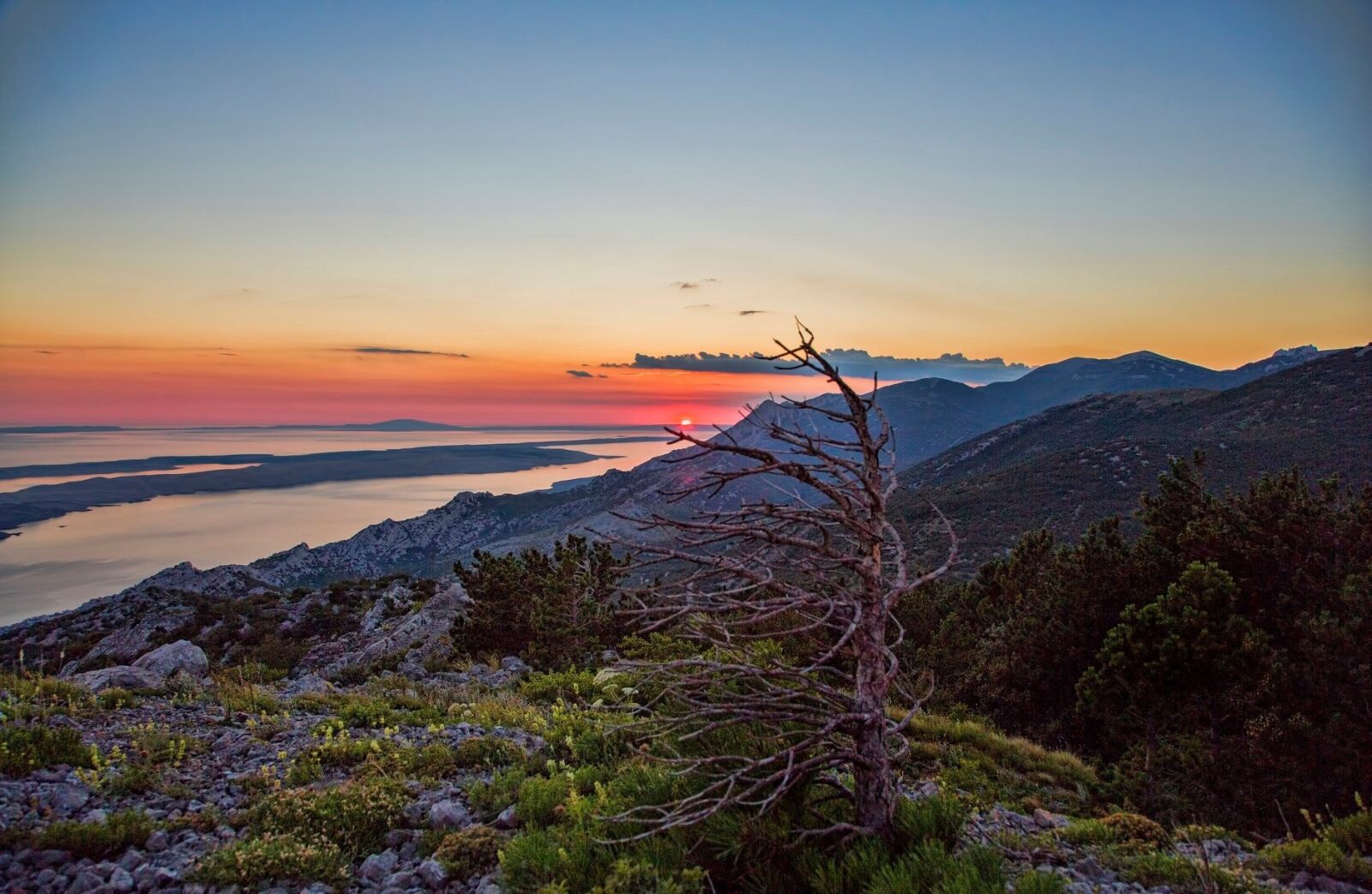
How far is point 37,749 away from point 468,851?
5.05 m

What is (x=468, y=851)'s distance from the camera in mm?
5137

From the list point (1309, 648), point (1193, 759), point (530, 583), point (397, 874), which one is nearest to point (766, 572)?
point (397, 874)

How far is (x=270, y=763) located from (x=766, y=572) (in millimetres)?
6940

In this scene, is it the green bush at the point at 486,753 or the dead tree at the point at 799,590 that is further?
the green bush at the point at 486,753

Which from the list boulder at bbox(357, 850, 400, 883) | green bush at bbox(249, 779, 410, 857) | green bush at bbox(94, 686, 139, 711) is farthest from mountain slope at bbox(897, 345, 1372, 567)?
green bush at bbox(94, 686, 139, 711)

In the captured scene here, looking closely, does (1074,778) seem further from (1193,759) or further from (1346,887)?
(1346,887)

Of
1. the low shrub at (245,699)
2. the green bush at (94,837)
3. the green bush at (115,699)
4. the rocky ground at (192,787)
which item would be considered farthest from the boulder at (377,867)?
the green bush at (115,699)

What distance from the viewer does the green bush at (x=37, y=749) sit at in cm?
607

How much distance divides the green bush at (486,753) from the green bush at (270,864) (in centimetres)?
240

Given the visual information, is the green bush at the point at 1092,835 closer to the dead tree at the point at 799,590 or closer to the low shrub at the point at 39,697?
the dead tree at the point at 799,590

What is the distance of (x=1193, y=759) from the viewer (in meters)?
9.42

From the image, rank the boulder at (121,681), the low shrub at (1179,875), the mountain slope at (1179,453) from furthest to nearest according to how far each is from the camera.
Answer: the mountain slope at (1179,453) < the boulder at (121,681) < the low shrub at (1179,875)

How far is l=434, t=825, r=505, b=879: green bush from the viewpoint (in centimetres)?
497

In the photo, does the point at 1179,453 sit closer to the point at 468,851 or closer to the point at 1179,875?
the point at 1179,875
